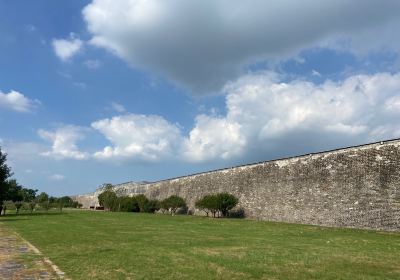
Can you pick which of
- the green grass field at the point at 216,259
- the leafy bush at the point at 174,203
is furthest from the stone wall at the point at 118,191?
the green grass field at the point at 216,259

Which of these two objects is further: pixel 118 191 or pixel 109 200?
pixel 118 191

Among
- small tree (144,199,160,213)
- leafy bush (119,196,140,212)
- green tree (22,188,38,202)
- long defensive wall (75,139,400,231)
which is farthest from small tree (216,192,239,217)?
green tree (22,188,38,202)

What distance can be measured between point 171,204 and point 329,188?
71.3 ft

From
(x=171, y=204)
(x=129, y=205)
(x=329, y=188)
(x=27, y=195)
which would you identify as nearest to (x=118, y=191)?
(x=129, y=205)

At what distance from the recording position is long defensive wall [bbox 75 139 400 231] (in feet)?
73.6

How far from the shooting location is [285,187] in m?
30.9

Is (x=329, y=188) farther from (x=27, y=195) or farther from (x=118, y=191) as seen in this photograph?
(x=27, y=195)

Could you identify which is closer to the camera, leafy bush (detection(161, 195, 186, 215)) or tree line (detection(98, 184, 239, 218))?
tree line (detection(98, 184, 239, 218))

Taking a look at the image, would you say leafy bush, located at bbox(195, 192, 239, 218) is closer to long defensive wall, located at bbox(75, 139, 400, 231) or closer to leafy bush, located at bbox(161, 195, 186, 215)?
long defensive wall, located at bbox(75, 139, 400, 231)

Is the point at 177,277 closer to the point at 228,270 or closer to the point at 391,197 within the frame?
the point at 228,270

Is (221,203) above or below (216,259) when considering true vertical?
above

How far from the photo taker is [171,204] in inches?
1783

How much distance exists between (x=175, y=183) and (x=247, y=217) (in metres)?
18.4

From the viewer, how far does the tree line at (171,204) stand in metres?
36.2
